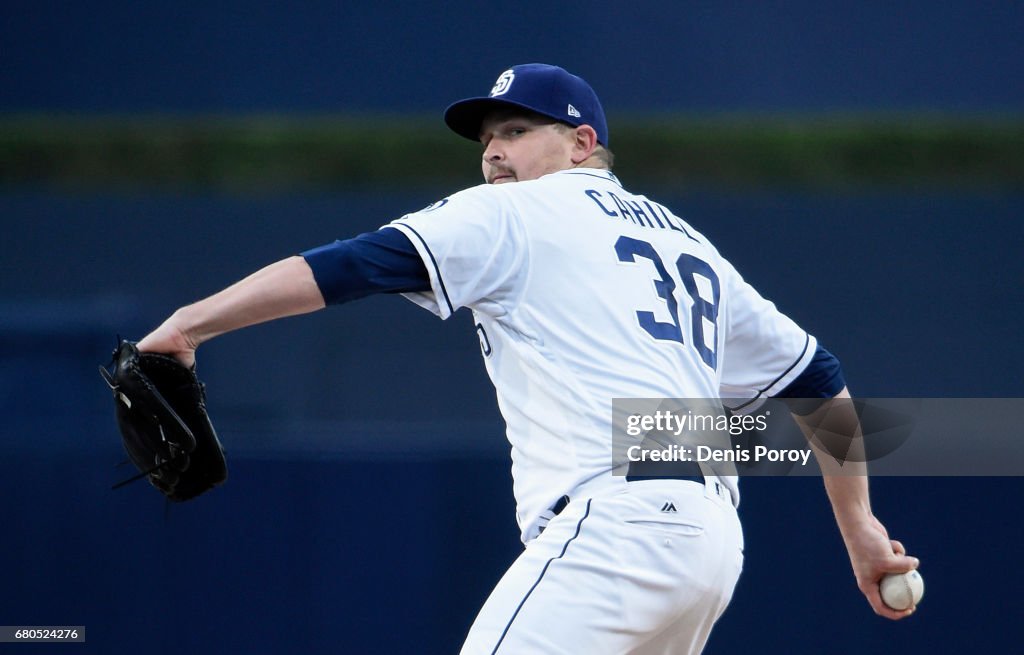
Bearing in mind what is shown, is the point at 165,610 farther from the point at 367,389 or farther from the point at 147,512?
the point at 367,389

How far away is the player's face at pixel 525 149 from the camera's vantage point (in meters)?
2.10

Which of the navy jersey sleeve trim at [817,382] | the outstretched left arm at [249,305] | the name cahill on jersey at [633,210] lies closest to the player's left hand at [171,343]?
the outstretched left arm at [249,305]

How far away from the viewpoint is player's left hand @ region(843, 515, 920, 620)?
2043 mm

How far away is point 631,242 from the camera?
1.88 meters

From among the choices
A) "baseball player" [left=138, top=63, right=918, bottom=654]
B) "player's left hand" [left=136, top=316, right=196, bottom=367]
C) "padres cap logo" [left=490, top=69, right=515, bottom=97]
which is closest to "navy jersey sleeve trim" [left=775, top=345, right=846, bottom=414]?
"baseball player" [left=138, top=63, right=918, bottom=654]

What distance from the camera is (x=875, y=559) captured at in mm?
2064

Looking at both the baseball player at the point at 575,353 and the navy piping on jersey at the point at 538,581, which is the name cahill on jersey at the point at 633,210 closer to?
the baseball player at the point at 575,353

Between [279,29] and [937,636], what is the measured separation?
3.21 meters

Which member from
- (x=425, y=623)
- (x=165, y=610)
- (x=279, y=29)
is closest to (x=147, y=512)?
(x=165, y=610)

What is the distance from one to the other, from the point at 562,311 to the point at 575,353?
2.5 inches

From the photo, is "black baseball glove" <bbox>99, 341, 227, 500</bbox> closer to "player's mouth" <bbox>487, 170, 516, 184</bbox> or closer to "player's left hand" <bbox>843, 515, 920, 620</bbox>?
"player's mouth" <bbox>487, 170, 516, 184</bbox>

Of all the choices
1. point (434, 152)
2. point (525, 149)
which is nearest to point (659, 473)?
point (525, 149)

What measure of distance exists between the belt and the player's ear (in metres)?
0.64

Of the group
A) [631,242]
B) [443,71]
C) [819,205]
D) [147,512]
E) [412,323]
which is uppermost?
[443,71]
